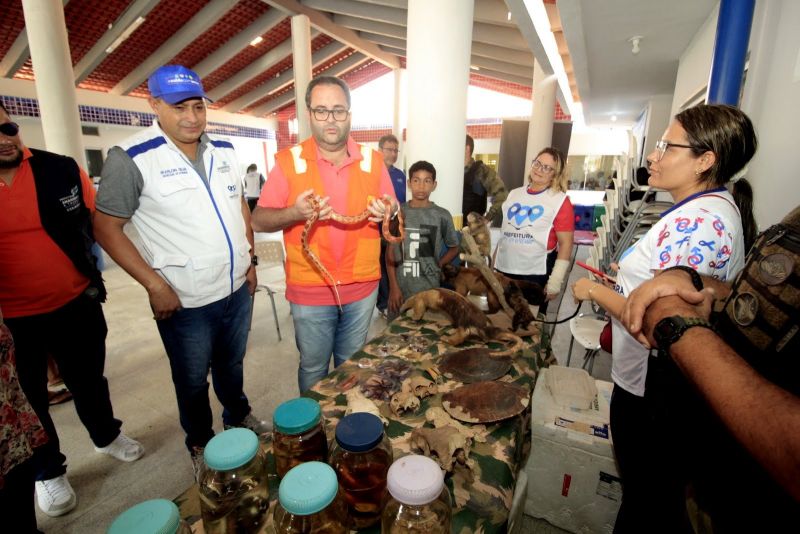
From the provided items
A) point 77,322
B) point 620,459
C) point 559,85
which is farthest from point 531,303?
point 559,85

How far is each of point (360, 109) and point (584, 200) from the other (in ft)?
41.3

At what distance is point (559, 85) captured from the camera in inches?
356

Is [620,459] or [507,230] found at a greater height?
[507,230]

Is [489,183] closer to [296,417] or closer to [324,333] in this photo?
[324,333]

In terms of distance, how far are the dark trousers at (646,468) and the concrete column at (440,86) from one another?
2.19m

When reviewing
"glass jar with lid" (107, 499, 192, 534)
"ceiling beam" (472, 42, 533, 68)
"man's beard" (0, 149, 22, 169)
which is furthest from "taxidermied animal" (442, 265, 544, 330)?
"ceiling beam" (472, 42, 533, 68)

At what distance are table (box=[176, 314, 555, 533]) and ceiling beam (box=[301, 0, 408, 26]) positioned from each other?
10.4 meters

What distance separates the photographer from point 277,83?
15.9 meters

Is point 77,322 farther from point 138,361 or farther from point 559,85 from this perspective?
point 559,85

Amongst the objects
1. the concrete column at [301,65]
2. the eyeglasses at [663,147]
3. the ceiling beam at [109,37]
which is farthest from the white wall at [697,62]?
the ceiling beam at [109,37]

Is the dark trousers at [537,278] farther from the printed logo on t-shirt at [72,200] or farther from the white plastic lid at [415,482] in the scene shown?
the printed logo on t-shirt at [72,200]

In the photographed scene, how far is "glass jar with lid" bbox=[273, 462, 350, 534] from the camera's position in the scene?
602 mm

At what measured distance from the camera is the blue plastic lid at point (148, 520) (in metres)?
0.56

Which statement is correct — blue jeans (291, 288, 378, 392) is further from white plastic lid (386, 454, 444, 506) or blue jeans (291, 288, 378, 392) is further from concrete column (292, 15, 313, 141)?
concrete column (292, 15, 313, 141)
